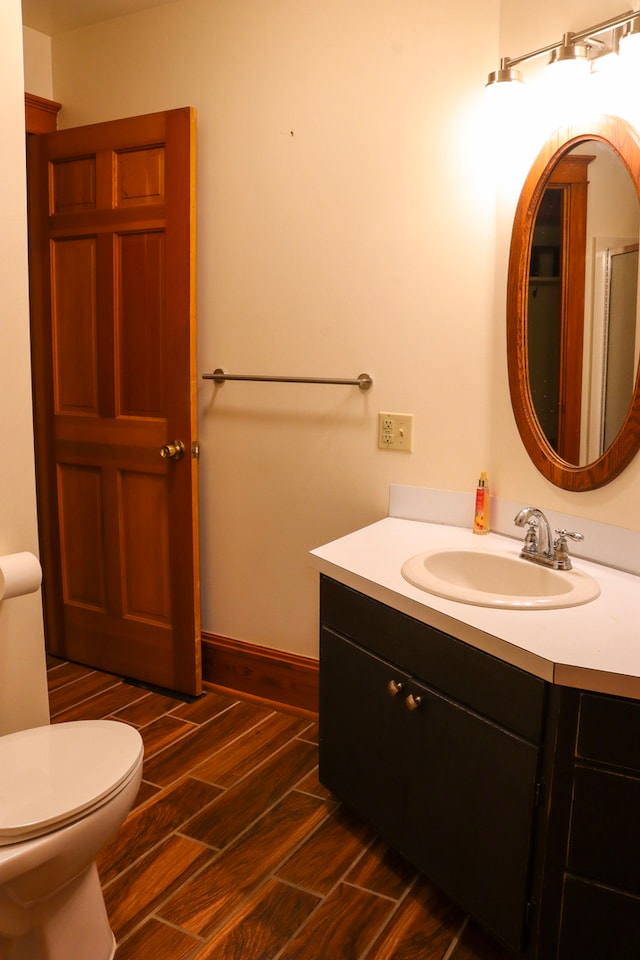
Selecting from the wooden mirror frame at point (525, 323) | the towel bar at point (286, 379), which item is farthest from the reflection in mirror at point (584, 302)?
the towel bar at point (286, 379)

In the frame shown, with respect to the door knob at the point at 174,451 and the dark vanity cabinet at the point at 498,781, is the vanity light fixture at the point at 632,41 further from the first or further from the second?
the door knob at the point at 174,451

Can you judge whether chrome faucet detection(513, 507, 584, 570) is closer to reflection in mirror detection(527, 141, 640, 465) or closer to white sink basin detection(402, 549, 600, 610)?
white sink basin detection(402, 549, 600, 610)

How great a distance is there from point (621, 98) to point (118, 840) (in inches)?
90.1

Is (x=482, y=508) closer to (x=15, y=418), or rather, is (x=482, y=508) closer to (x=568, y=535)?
(x=568, y=535)

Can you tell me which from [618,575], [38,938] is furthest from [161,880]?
[618,575]

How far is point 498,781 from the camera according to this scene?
1557 millimetres

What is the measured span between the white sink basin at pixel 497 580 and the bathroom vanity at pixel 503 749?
3cm

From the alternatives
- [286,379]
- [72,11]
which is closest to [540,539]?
[286,379]

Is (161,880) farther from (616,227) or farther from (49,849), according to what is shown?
(616,227)

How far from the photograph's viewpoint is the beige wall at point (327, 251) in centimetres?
222

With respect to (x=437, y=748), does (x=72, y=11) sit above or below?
above

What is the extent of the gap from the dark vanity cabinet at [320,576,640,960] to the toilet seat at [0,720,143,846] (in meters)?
0.61

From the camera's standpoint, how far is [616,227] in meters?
1.87

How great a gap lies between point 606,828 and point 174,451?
6.06 ft
